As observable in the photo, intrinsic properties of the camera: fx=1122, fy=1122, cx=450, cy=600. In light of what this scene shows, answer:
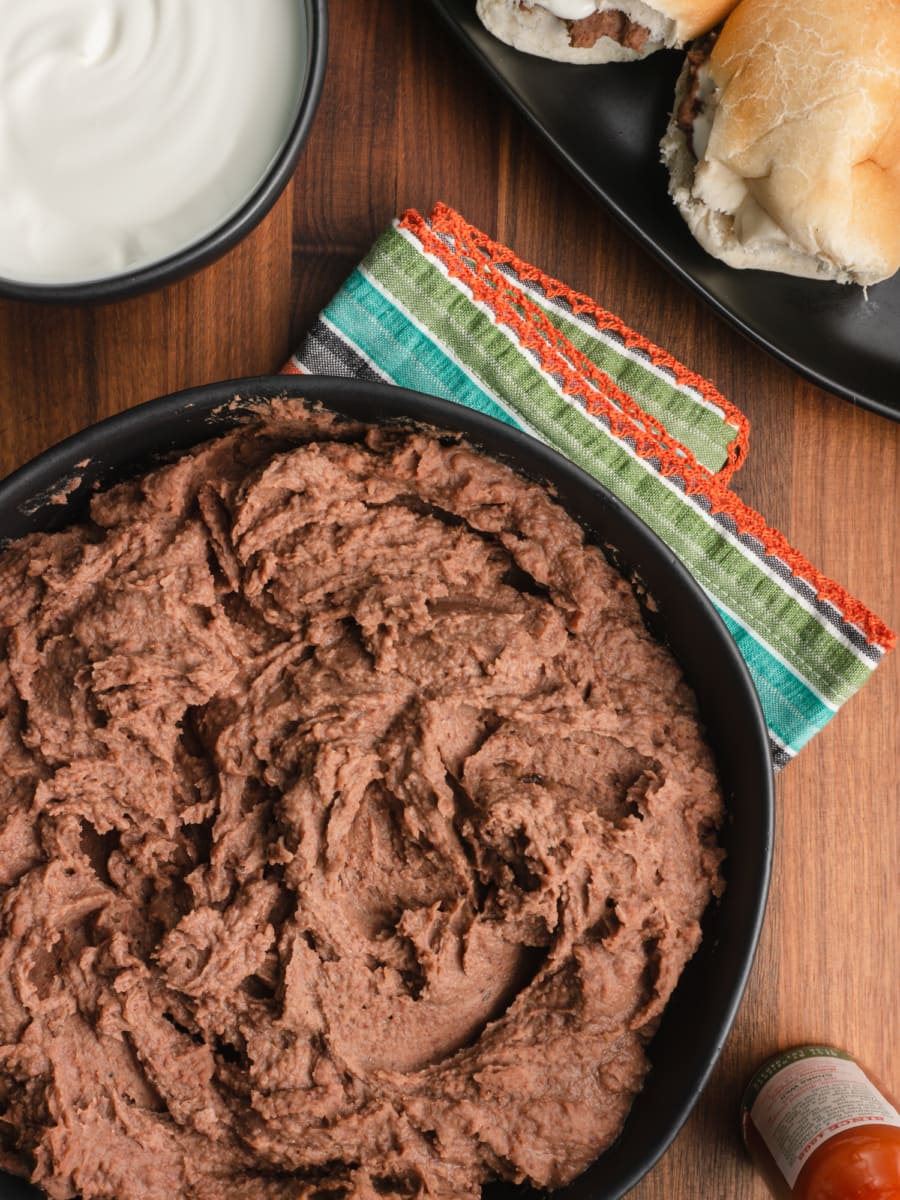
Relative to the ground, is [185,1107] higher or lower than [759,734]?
lower

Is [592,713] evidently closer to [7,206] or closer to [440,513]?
[440,513]

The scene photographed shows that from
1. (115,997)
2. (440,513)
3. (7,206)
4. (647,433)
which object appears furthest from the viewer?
(647,433)

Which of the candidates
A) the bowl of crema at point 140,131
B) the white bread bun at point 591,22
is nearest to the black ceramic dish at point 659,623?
the bowl of crema at point 140,131

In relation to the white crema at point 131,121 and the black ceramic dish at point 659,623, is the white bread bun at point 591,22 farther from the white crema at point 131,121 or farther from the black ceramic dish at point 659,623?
the black ceramic dish at point 659,623

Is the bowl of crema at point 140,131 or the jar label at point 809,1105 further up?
the bowl of crema at point 140,131

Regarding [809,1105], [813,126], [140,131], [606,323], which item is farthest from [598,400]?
[809,1105]

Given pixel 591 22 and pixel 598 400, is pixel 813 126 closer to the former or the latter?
pixel 591 22

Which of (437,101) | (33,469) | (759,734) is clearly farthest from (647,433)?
(33,469)
